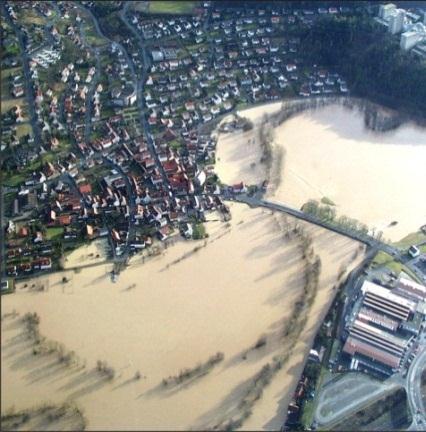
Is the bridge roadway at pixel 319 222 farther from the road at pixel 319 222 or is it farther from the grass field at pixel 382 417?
the grass field at pixel 382 417

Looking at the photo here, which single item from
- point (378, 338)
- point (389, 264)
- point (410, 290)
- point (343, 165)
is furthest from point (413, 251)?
point (343, 165)

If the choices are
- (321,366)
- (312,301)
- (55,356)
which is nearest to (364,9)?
(312,301)

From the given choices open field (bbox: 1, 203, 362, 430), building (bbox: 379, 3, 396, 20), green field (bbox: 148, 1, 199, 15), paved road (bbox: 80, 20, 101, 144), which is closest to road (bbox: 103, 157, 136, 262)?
open field (bbox: 1, 203, 362, 430)

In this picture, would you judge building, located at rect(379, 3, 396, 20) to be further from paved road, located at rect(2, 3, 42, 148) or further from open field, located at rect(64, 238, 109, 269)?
open field, located at rect(64, 238, 109, 269)

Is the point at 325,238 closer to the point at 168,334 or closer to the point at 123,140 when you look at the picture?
the point at 168,334

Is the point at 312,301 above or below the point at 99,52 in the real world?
below
